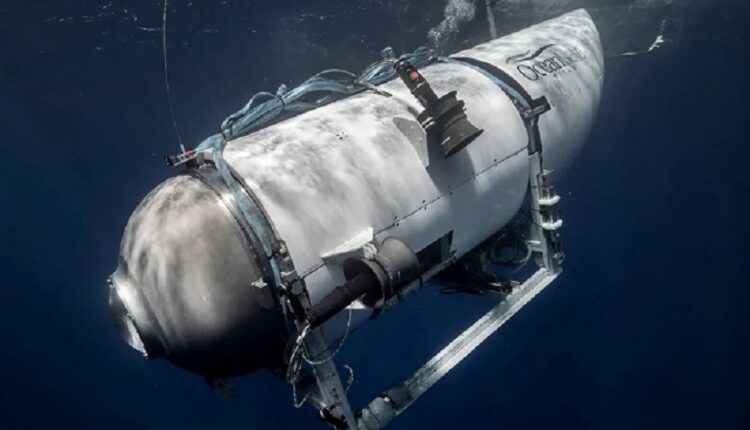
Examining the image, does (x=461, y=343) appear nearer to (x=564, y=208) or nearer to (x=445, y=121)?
(x=445, y=121)

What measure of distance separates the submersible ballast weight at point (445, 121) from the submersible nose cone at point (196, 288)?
1.83 meters

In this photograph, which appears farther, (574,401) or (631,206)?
(631,206)

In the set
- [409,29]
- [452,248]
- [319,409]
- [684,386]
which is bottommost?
[684,386]

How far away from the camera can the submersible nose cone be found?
3.06 metres

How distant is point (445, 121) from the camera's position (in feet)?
13.2

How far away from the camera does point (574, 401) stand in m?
20.6

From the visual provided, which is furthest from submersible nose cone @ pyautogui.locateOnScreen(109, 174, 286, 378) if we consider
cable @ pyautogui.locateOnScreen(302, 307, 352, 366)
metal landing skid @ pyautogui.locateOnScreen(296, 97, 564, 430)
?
metal landing skid @ pyautogui.locateOnScreen(296, 97, 564, 430)

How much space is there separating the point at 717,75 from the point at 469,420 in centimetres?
1749

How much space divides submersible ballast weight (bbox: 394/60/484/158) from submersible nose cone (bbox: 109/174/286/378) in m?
1.83

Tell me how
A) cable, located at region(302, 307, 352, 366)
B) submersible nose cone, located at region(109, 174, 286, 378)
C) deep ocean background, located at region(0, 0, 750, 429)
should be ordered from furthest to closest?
1. deep ocean background, located at region(0, 0, 750, 429)
2. cable, located at region(302, 307, 352, 366)
3. submersible nose cone, located at region(109, 174, 286, 378)

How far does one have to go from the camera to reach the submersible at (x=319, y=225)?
3086 millimetres

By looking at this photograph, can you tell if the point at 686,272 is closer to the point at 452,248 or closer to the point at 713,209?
the point at 713,209

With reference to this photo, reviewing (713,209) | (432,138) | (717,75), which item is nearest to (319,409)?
(432,138)

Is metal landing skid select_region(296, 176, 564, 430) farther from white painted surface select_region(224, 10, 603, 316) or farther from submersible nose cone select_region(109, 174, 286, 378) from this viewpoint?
submersible nose cone select_region(109, 174, 286, 378)
